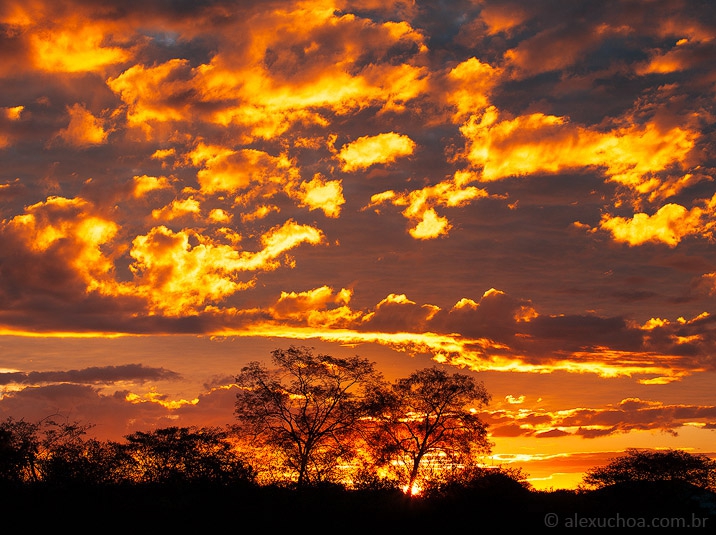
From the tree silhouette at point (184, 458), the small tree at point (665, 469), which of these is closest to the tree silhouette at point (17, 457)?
the tree silhouette at point (184, 458)

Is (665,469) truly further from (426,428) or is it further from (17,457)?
(17,457)

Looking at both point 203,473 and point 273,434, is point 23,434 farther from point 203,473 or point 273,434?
point 273,434

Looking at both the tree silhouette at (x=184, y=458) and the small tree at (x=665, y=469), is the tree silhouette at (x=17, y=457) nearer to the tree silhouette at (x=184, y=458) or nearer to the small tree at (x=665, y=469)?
the tree silhouette at (x=184, y=458)

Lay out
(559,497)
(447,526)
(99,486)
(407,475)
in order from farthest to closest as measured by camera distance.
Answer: (407,475) < (559,497) < (99,486) < (447,526)

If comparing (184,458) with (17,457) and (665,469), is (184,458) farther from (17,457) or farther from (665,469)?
(665,469)

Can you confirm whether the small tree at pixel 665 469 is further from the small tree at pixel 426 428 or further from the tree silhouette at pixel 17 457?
the tree silhouette at pixel 17 457

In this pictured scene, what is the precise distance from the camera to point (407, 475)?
3167 inches

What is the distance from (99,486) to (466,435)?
38.8 m

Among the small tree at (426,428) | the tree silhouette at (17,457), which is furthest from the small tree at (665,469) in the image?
the tree silhouette at (17,457)

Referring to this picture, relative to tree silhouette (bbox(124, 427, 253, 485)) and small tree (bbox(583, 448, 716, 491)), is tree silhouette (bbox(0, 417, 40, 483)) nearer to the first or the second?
tree silhouette (bbox(124, 427, 253, 485))

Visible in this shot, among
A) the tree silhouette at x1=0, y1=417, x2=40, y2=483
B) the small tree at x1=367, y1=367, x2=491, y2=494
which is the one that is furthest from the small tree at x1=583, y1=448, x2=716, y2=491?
the tree silhouette at x1=0, y1=417, x2=40, y2=483

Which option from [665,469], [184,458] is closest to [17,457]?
[184,458]

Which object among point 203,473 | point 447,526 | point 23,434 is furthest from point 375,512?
point 23,434

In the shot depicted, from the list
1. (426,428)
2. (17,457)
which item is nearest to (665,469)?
(426,428)
